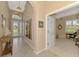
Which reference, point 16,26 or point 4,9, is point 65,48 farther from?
point 4,9

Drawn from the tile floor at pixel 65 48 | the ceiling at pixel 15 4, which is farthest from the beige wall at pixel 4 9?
the tile floor at pixel 65 48

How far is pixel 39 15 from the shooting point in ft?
8.04

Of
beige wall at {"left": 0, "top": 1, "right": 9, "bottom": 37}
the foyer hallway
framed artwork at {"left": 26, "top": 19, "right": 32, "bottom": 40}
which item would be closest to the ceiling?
beige wall at {"left": 0, "top": 1, "right": 9, "bottom": 37}

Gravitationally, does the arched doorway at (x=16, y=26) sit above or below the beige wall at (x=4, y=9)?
below

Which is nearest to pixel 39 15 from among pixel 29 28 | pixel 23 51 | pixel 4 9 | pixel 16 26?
pixel 29 28

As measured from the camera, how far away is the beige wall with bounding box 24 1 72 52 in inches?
95.6

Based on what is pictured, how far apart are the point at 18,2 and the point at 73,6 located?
1073mm

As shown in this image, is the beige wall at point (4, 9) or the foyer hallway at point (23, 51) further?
the foyer hallway at point (23, 51)

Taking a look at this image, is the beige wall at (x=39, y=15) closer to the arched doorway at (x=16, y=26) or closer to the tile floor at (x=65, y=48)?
the arched doorway at (x=16, y=26)

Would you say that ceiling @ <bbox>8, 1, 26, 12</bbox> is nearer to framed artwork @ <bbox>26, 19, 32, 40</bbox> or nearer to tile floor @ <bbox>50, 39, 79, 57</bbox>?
framed artwork @ <bbox>26, 19, 32, 40</bbox>

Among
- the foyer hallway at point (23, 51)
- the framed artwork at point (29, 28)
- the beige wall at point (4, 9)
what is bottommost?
the foyer hallway at point (23, 51)

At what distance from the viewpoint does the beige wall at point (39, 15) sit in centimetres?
243

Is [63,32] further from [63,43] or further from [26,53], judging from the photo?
[26,53]

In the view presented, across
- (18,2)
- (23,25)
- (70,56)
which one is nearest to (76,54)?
(70,56)
